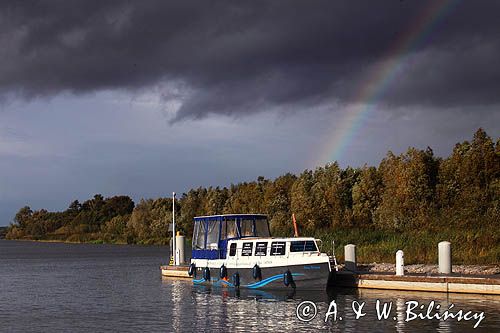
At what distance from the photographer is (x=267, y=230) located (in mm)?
54750

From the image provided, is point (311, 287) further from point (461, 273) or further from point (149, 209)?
point (149, 209)

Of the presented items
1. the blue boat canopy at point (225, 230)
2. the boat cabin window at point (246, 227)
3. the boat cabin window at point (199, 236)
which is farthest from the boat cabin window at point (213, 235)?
the boat cabin window at point (246, 227)

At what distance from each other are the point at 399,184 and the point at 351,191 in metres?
19.3

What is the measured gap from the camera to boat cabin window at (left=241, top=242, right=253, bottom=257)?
5038cm

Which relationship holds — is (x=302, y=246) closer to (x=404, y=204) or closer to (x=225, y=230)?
(x=225, y=230)

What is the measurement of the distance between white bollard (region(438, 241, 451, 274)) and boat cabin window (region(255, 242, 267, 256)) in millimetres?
11350

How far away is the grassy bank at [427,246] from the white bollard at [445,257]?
6522mm

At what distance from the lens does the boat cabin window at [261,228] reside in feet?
178

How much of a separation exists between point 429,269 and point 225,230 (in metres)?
14.7

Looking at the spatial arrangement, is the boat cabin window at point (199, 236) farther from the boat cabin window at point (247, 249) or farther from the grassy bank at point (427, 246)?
the grassy bank at point (427, 246)

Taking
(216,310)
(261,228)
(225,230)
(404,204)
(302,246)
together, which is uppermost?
(404,204)

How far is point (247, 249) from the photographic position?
50.6 metres

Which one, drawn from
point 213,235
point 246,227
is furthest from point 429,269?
point 213,235

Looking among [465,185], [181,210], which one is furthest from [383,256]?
[181,210]
